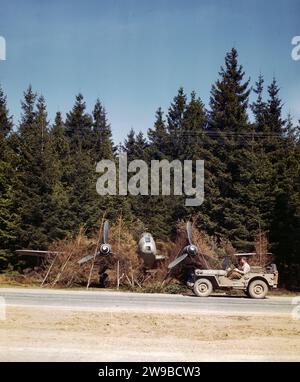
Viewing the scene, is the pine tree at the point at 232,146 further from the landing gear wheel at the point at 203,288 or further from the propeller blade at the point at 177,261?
the landing gear wheel at the point at 203,288

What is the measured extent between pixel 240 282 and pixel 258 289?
73cm

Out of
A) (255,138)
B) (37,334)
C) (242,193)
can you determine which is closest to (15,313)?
(37,334)

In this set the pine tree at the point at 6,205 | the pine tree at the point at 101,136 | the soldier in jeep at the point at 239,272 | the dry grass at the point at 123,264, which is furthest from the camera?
the pine tree at the point at 101,136

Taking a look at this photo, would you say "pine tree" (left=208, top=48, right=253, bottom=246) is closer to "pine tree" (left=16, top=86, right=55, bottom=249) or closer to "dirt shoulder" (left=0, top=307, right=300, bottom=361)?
"pine tree" (left=16, top=86, right=55, bottom=249)

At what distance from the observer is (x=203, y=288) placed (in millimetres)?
19266

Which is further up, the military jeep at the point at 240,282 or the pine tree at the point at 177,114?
the pine tree at the point at 177,114

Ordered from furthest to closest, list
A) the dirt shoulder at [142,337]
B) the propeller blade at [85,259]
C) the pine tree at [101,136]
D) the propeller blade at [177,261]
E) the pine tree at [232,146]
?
the pine tree at [101,136] → the pine tree at [232,146] → the propeller blade at [85,259] → the propeller blade at [177,261] → the dirt shoulder at [142,337]

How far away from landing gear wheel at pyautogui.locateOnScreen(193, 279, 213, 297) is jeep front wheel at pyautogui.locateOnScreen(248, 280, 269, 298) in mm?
1538

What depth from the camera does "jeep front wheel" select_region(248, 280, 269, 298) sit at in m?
18.9

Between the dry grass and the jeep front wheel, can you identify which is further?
the dry grass

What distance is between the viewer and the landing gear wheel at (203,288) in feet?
62.9

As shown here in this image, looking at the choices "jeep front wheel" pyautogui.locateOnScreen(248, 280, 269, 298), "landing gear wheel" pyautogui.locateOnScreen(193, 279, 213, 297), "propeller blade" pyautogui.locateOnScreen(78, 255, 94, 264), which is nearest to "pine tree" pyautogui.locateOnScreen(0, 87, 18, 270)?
"propeller blade" pyautogui.locateOnScreen(78, 255, 94, 264)

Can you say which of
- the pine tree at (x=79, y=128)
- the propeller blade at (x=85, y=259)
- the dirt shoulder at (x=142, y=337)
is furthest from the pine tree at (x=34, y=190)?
the dirt shoulder at (x=142, y=337)

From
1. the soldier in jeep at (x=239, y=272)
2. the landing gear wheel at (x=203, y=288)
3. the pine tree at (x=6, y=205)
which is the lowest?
the landing gear wheel at (x=203, y=288)
